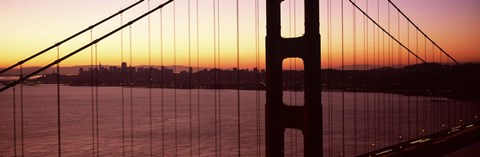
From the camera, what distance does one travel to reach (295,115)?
8.88 metres

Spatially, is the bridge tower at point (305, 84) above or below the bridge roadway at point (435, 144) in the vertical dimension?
above

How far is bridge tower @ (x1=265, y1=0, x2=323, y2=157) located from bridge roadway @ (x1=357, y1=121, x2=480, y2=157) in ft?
21.4

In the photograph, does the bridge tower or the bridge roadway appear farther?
the bridge roadway

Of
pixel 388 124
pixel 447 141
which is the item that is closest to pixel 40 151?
pixel 447 141

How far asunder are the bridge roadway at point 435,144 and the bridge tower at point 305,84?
654 cm

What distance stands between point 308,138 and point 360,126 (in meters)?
56.1

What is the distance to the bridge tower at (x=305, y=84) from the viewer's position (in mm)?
8492

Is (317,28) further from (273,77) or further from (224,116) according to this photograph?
(224,116)

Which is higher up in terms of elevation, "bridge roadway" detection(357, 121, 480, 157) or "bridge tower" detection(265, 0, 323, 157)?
"bridge tower" detection(265, 0, 323, 157)

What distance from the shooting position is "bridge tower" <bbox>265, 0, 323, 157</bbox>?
8.49m

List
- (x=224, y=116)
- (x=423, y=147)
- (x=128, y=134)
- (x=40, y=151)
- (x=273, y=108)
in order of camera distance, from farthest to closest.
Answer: (x=224, y=116)
(x=128, y=134)
(x=40, y=151)
(x=423, y=147)
(x=273, y=108)

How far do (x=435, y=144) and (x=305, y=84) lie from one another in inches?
517

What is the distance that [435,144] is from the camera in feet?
65.5

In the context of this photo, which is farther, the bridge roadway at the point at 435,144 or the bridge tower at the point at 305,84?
the bridge roadway at the point at 435,144
